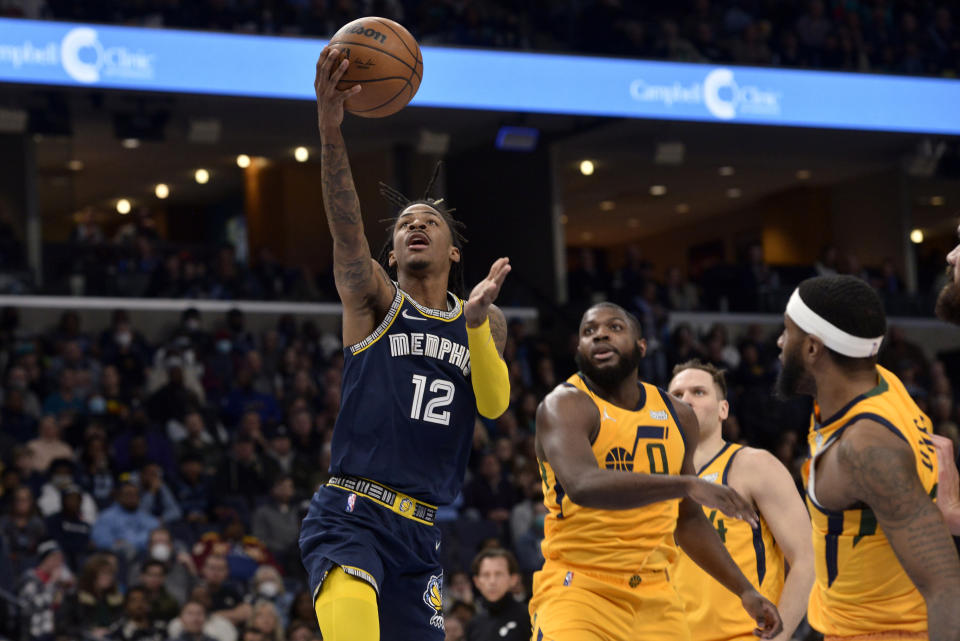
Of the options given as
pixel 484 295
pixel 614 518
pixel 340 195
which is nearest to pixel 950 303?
pixel 484 295

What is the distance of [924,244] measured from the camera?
A: 30.3 m

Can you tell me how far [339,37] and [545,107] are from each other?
41.7ft

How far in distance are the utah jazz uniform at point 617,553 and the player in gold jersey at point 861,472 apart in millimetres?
1225

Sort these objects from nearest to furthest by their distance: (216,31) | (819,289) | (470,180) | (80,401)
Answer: (819,289), (80,401), (216,31), (470,180)

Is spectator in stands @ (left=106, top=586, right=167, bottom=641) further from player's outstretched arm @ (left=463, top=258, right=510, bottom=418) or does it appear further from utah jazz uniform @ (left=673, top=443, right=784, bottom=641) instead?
player's outstretched arm @ (left=463, top=258, right=510, bottom=418)

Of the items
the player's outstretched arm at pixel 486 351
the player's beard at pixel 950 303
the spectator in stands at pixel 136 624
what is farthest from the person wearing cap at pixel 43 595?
the player's beard at pixel 950 303

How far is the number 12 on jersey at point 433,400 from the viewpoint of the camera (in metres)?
4.95

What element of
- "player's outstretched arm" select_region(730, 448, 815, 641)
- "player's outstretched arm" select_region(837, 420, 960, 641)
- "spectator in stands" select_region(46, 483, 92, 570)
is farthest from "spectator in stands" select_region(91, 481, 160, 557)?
"player's outstretched arm" select_region(837, 420, 960, 641)

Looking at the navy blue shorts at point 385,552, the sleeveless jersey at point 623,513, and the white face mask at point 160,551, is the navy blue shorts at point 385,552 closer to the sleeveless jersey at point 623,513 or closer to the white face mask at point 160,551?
the sleeveless jersey at point 623,513

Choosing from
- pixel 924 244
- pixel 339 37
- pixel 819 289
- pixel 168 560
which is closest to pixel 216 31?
pixel 168 560

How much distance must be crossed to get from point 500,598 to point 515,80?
9.96 meters

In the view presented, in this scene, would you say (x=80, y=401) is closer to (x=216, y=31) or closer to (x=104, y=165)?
(x=216, y=31)

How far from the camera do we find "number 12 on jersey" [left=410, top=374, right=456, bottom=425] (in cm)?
495

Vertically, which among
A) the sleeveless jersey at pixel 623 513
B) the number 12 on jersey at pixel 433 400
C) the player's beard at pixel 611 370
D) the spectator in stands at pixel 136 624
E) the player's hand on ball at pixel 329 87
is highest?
the player's hand on ball at pixel 329 87
